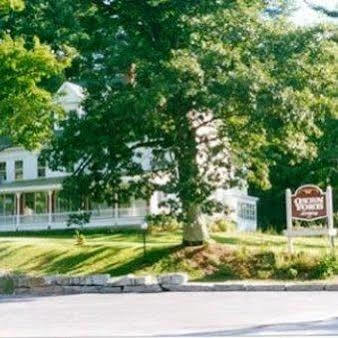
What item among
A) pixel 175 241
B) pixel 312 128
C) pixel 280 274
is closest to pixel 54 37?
pixel 175 241

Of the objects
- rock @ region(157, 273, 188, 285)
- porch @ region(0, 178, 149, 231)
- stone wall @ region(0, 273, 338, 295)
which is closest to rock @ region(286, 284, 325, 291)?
stone wall @ region(0, 273, 338, 295)

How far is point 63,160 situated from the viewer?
2841cm

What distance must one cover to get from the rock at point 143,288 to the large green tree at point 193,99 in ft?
14.9

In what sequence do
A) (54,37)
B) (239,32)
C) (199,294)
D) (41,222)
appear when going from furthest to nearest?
(41,222), (54,37), (239,32), (199,294)

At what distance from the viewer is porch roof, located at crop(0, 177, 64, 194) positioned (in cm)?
5262

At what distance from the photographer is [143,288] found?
22188mm

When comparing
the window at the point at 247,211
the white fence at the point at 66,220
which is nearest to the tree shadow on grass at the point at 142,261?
the white fence at the point at 66,220

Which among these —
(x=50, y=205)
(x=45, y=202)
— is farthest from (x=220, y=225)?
(x=45, y=202)

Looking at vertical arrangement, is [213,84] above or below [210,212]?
above

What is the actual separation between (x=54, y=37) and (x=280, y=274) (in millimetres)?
16079

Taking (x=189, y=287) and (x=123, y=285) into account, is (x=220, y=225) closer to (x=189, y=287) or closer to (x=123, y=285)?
(x=123, y=285)

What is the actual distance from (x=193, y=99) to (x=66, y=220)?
26.8 metres

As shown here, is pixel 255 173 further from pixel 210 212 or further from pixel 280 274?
pixel 280 274

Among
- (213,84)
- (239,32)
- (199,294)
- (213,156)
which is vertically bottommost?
(199,294)
